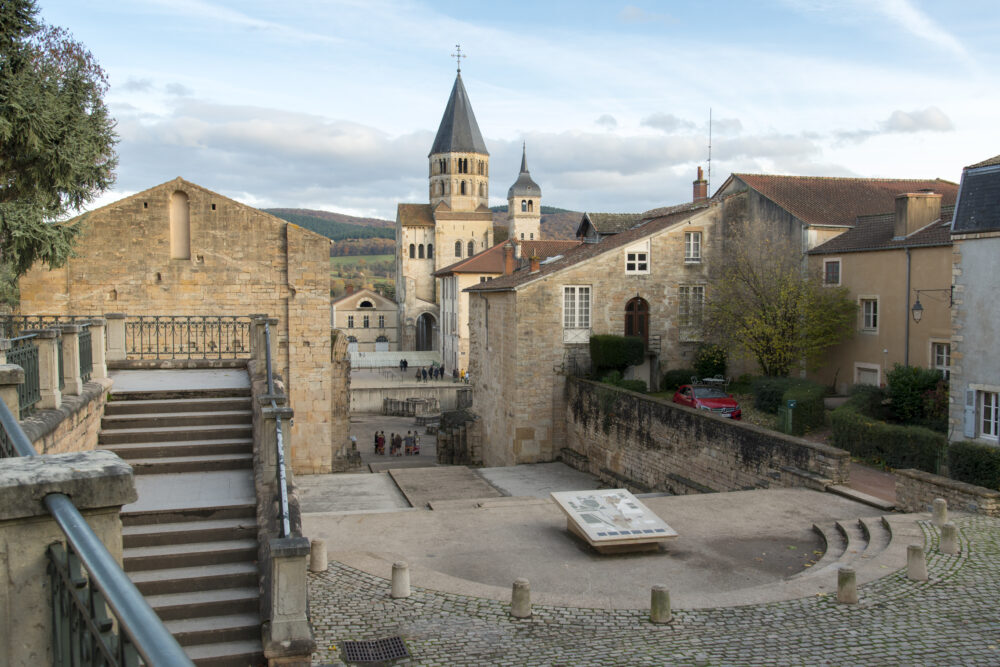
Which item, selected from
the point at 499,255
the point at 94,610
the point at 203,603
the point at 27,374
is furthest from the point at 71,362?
the point at 499,255

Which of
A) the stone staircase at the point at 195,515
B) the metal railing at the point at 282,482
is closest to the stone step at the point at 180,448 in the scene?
the stone staircase at the point at 195,515

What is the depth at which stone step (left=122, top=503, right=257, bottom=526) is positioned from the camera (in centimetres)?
859

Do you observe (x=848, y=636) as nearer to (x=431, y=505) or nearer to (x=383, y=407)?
(x=431, y=505)

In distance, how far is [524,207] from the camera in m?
96.9

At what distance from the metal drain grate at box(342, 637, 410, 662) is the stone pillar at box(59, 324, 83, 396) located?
196 inches

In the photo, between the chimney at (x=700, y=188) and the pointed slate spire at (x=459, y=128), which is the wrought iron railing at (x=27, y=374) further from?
the pointed slate spire at (x=459, y=128)

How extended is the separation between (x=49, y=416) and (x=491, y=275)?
5146 centimetres

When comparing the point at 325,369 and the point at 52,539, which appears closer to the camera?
the point at 52,539

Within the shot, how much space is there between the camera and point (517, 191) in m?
96.4

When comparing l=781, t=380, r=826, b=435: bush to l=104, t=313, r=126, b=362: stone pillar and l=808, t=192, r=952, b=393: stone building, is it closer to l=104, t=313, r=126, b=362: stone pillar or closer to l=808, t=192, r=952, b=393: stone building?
l=808, t=192, r=952, b=393: stone building

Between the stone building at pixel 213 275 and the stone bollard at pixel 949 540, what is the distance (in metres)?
15.7

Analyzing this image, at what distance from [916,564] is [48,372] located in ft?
36.6

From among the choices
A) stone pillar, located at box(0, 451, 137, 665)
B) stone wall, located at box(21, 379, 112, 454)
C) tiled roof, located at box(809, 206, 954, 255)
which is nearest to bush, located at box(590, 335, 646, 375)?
tiled roof, located at box(809, 206, 954, 255)

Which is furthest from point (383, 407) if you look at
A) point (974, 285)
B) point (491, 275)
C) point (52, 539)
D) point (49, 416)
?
point (52, 539)
